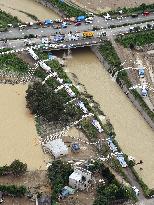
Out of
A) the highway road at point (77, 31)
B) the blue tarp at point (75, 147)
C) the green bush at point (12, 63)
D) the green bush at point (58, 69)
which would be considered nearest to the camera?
the blue tarp at point (75, 147)

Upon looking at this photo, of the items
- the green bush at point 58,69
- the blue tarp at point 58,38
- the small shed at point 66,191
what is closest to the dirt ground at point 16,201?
the small shed at point 66,191

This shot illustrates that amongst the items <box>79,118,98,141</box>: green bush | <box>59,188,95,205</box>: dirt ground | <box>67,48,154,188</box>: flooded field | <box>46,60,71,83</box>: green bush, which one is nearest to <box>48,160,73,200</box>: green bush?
<box>59,188,95,205</box>: dirt ground

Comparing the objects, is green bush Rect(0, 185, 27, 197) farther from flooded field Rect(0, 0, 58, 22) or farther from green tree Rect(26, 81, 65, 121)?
flooded field Rect(0, 0, 58, 22)

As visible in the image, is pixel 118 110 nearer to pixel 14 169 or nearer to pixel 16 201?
pixel 14 169

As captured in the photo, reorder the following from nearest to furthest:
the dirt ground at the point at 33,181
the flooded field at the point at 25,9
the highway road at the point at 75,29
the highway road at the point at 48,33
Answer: the dirt ground at the point at 33,181 < the highway road at the point at 48,33 < the highway road at the point at 75,29 < the flooded field at the point at 25,9

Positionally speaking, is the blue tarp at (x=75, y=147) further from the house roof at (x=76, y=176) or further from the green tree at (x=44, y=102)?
the house roof at (x=76, y=176)

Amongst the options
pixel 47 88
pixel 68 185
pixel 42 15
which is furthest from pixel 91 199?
pixel 42 15

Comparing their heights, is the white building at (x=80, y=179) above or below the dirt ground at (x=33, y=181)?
below

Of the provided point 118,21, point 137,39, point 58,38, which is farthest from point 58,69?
point 118,21
